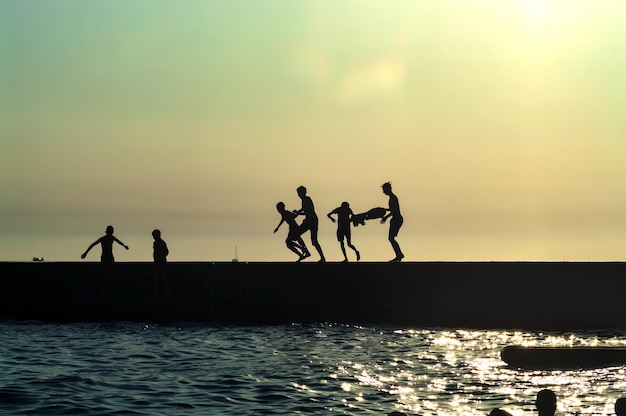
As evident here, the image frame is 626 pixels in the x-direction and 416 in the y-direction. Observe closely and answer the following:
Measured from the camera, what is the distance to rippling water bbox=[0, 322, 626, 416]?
18141 millimetres

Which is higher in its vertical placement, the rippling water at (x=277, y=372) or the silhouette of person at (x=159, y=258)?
the silhouette of person at (x=159, y=258)

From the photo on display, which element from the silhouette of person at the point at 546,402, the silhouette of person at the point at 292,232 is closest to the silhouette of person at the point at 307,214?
the silhouette of person at the point at 292,232

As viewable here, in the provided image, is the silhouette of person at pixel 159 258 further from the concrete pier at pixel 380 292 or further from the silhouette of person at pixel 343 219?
the silhouette of person at pixel 343 219

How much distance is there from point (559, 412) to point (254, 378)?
6.70 m

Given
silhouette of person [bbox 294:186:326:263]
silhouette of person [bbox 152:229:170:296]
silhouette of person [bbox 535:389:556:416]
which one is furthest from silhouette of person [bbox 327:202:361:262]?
silhouette of person [bbox 535:389:556:416]

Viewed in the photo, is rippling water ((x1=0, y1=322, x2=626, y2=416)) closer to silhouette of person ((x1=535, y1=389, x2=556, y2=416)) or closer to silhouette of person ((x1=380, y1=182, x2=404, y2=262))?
silhouette of person ((x1=380, y1=182, x2=404, y2=262))

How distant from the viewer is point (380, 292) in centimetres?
3177

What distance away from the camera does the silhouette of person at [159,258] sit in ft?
99.2

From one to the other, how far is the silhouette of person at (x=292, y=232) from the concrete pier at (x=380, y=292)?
3.62ft

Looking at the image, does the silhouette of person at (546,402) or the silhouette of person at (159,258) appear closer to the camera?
the silhouette of person at (546,402)

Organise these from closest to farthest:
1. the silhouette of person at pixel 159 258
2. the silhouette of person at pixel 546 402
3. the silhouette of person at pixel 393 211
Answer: the silhouette of person at pixel 546 402, the silhouette of person at pixel 393 211, the silhouette of person at pixel 159 258

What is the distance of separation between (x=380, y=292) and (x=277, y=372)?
1028cm

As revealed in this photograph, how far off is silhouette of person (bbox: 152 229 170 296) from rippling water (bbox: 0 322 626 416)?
1.42 m

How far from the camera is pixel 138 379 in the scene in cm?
2091
